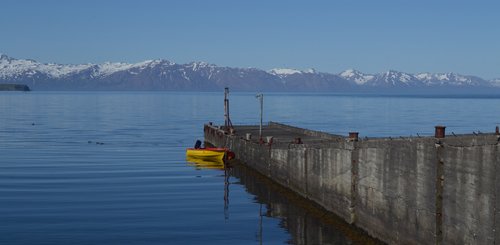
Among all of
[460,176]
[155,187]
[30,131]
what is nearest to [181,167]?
[155,187]

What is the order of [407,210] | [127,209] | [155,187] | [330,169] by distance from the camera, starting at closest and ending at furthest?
1. [407,210]
2. [330,169]
3. [127,209]
4. [155,187]

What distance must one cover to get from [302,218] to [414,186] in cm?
1242

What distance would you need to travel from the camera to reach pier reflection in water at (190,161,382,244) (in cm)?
2930

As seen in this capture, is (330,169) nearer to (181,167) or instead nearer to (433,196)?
(433,196)

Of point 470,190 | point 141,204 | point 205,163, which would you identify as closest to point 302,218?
point 141,204

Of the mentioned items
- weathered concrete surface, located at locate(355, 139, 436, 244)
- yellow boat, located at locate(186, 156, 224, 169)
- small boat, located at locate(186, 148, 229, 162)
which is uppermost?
weathered concrete surface, located at locate(355, 139, 436, 244)

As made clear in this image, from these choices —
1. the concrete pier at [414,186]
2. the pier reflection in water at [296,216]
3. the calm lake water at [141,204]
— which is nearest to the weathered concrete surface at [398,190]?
the concrete pier at [414,186]

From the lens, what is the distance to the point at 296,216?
35.1 metres

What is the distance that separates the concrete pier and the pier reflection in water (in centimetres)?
53

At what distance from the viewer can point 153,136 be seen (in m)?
100

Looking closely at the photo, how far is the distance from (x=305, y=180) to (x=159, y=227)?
1074 cm

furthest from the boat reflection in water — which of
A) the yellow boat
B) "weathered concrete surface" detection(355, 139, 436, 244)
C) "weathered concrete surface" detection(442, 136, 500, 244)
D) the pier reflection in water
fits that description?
the yellow boat

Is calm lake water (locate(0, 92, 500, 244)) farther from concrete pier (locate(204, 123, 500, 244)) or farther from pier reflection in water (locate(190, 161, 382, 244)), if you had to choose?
concrete pier (locate(204, 123, 500, 244))

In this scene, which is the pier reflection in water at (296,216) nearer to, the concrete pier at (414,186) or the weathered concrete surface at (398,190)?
the concrete pier at (414,186)
